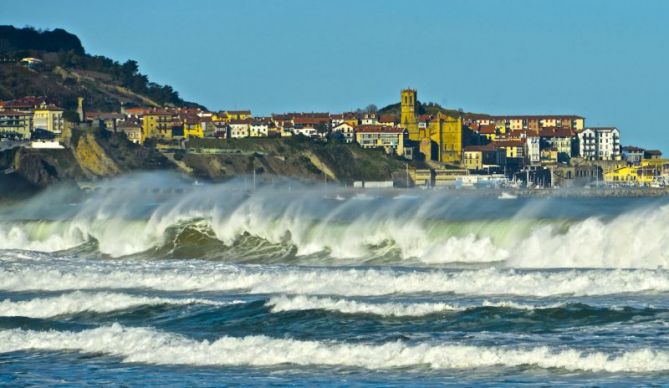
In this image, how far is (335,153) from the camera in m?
172

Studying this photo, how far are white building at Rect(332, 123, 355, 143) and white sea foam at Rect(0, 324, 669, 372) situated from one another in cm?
15224

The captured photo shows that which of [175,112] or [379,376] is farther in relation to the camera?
[175,112]

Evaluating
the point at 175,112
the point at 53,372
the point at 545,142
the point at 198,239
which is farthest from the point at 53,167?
the point at 53,372

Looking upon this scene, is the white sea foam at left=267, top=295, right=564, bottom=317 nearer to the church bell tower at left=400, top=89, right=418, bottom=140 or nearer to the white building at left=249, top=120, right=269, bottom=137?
the white building at left=249, top=120, right=269, bottom=137

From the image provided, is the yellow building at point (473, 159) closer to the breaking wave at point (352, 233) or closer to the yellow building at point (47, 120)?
the yellow building at point (47, 120)

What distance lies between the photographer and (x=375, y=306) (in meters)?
27.9

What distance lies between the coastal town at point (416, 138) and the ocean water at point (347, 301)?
112 meters

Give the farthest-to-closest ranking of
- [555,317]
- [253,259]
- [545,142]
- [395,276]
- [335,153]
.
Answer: [545,142] < [335,153] < [253,259] < [395,276] < [555,317]

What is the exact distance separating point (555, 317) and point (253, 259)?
18043mm

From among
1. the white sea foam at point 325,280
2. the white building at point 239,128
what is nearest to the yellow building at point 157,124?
the white building at point 239,128

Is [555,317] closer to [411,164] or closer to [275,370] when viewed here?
[275,370]

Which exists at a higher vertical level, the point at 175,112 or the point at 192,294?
the point at 175,112

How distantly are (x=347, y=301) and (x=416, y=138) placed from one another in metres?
156

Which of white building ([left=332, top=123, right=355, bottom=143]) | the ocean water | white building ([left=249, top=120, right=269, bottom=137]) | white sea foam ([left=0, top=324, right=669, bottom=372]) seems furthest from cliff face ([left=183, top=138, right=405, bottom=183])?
white sea foam ([left=0, top=324, right=669, bottom=372])
